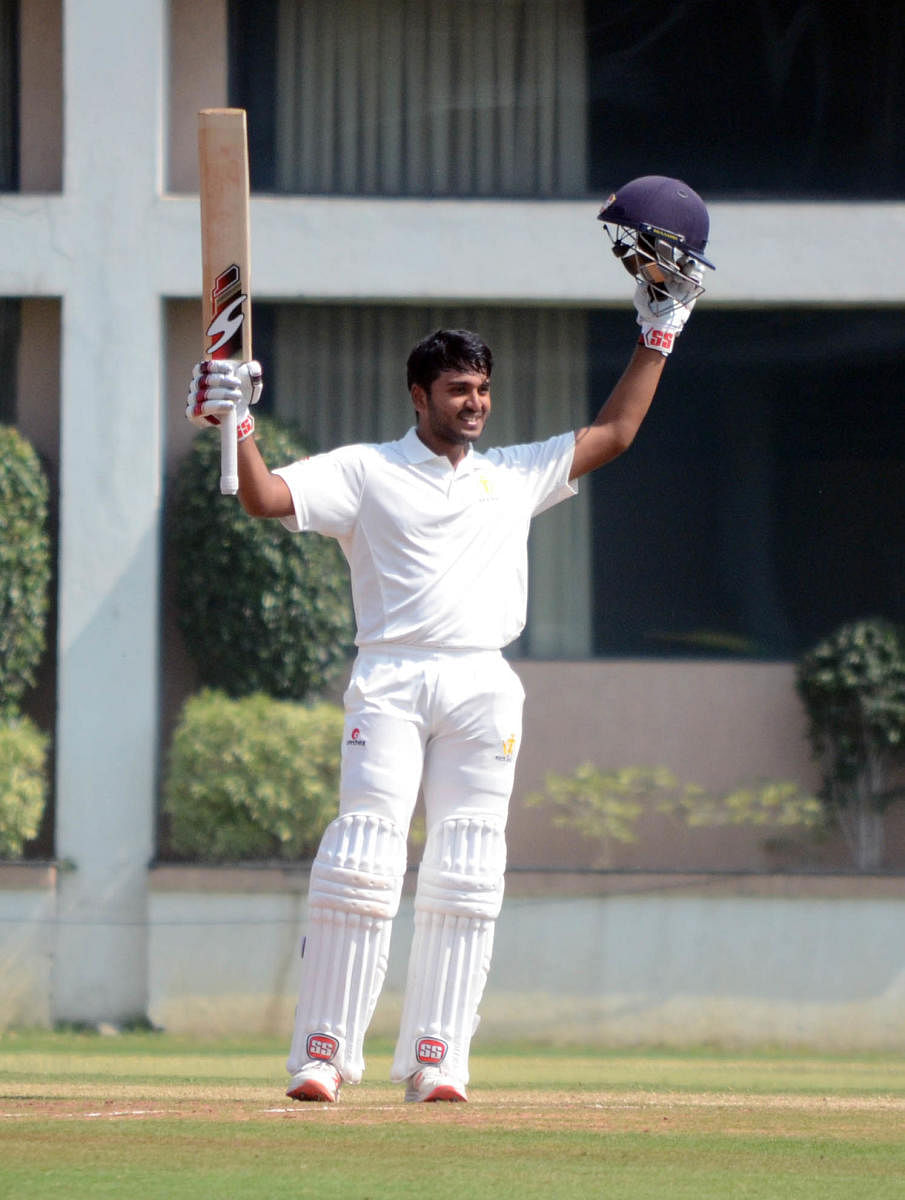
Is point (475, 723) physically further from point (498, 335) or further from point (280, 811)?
point (498, 335)

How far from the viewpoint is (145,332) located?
35.7 feet

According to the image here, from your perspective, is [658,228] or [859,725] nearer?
[658,228]

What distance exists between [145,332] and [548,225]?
2.32 meters

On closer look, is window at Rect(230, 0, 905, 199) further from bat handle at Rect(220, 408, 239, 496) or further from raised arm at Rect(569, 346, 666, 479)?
bat handle at Rect(220, 408, 239, 496)

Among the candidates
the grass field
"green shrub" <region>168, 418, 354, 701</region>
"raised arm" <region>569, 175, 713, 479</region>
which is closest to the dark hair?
"raised arm" <region>569, 175, 713, 479</region>

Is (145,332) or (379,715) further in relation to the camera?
(145,332)

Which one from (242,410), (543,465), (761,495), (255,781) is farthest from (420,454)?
(761,495)

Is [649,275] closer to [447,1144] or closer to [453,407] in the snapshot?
[453,407]

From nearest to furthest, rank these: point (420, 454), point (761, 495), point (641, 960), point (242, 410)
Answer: point (242, 410), point (420, 454), point (641, 960), point (761, 495)

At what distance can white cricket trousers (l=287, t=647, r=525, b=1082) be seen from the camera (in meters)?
4.81

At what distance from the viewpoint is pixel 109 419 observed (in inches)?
428

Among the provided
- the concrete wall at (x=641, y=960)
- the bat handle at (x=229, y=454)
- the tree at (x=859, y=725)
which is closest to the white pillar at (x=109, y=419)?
the concrete wall at (x=641, y=960)

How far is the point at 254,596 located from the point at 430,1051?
6.03 m

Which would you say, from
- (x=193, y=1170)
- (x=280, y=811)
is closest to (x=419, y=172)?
(x=280, y=811)
